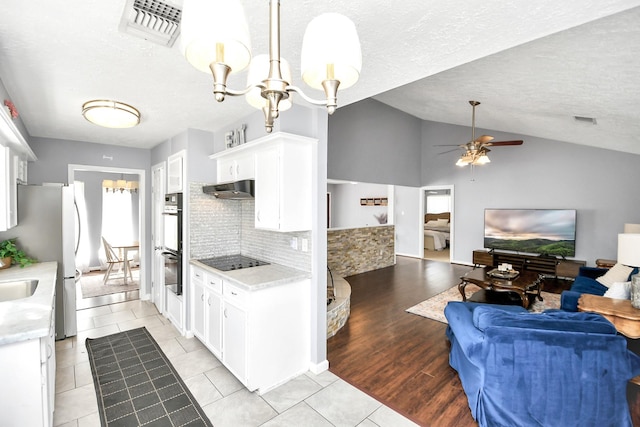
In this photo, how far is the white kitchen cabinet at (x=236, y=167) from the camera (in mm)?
2889

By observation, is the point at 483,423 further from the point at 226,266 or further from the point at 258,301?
the point at 226,266

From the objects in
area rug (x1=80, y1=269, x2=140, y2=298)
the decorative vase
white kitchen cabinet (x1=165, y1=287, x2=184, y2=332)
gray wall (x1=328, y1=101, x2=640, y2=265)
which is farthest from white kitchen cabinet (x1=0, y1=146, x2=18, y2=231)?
the decorative vase

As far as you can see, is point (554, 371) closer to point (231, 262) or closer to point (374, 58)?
point (374, 58)

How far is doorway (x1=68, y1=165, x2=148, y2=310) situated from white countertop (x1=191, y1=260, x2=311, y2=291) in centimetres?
257

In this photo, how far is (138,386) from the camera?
2527 millimetres

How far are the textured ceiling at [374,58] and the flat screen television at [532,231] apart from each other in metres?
2.60

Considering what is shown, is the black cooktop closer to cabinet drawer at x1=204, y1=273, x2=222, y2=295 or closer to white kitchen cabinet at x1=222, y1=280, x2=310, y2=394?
cabinet drawer at x1=204, y1=273, x2=222, y2=295

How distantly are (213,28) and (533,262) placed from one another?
7.13 meters

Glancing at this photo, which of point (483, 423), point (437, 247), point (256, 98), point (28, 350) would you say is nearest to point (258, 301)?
point (28, 350)

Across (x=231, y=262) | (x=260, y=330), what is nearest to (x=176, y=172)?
(x=231, y=262)

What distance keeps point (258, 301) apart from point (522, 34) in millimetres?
2432

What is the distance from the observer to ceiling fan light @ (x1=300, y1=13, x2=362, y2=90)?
941 millimetres

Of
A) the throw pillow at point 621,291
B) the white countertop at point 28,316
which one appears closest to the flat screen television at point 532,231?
the throw pillow at point 621,291

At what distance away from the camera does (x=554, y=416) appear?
6.03ft
